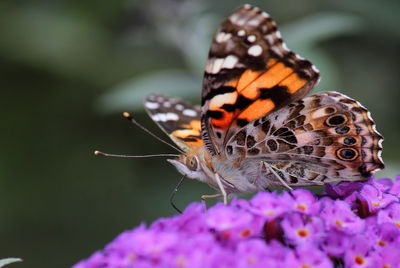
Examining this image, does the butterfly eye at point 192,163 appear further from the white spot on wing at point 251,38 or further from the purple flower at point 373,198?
the purple flower at point 373,198

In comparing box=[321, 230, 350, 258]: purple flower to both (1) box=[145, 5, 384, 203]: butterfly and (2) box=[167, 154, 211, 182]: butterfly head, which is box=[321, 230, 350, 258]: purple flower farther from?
(2) box=[167, 154, 211, 182]: butterfly head

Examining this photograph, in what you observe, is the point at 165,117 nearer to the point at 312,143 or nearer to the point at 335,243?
the point at 312,143

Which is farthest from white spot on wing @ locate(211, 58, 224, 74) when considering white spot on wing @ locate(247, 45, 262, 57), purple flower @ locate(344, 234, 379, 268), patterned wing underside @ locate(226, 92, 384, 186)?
purple flower @ locate(344, 234, 379, 268)

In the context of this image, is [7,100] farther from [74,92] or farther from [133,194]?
[133,194]

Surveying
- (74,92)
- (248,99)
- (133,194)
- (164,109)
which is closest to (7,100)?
(74,92)

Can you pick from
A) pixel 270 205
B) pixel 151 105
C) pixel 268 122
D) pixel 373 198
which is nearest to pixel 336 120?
pixel 268 122

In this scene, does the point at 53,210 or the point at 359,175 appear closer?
the point at 359,175
